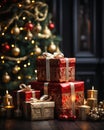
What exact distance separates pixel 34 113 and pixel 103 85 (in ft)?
9.31

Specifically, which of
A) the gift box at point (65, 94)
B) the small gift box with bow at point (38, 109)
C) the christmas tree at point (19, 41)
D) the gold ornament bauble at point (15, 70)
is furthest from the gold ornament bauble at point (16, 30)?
the small gift box with bow at point (38, 109)

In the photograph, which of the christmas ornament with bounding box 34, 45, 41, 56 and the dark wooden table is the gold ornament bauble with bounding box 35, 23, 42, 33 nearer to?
the christmas ornament with bounding box 34, 45, 41, 56

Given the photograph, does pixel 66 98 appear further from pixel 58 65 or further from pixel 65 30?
pixel 65 30

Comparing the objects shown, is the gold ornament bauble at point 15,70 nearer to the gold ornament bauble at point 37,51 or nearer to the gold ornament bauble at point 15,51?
the gold ornament bauble at point 15,51

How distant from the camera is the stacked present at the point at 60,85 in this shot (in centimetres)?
275

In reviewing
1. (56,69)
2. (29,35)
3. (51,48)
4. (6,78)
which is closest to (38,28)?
(29,35)

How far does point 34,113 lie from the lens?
271 cm

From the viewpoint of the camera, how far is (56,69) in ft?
9.37

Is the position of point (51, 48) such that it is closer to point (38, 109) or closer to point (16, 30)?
point (16, 30)

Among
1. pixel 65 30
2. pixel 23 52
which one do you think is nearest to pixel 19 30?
pixel 23 52

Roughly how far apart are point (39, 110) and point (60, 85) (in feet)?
0.73

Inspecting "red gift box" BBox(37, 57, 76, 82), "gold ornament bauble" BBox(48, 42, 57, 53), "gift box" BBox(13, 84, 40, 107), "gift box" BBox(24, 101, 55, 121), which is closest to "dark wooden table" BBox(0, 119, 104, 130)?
"gift box" BBox(24, 101, 55, 121)

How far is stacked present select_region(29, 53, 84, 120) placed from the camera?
2.75 metres

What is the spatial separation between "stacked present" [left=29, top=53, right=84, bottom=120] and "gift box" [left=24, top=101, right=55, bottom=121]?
0.06 m
